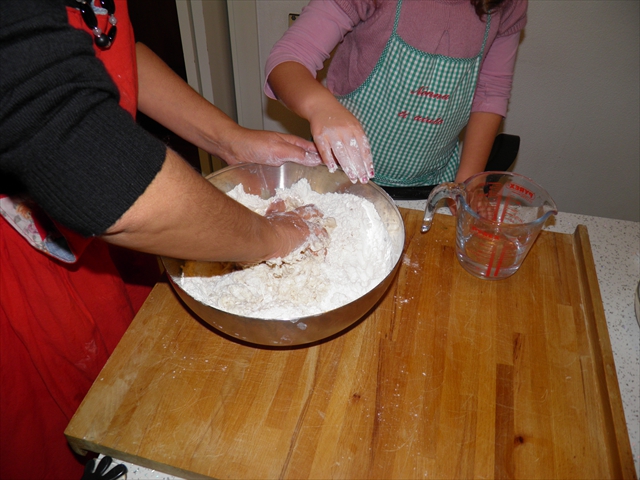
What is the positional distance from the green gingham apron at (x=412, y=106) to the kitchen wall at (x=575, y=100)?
76cm

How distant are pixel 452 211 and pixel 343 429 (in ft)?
2.07

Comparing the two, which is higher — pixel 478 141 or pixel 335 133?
pixel 335 133

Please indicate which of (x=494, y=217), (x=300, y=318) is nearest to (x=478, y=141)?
(x=494, y=217)

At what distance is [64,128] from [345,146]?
1.86ft

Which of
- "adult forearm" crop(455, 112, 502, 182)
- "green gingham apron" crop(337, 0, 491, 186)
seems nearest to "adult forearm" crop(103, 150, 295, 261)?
"green gingham apron" crop(337, 0, 491, 186)

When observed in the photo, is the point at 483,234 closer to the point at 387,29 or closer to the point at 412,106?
the point at 412,106

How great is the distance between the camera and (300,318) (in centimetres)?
62

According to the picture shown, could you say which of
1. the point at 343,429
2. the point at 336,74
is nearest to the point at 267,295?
the point at 343,429

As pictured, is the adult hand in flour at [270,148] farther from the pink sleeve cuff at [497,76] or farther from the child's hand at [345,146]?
the pink sleeve cuff at [497,76]

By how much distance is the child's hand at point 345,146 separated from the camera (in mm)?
890

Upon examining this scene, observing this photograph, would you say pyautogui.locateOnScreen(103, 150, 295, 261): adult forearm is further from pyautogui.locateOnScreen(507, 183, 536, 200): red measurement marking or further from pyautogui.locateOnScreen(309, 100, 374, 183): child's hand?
pyautogui.locateOnScreen(507, 183, 536, 200): red measurement marking

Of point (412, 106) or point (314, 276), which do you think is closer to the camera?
point (314, 276)

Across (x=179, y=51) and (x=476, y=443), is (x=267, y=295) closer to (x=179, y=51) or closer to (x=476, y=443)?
(x=476, y=443)

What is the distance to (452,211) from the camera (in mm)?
1104
